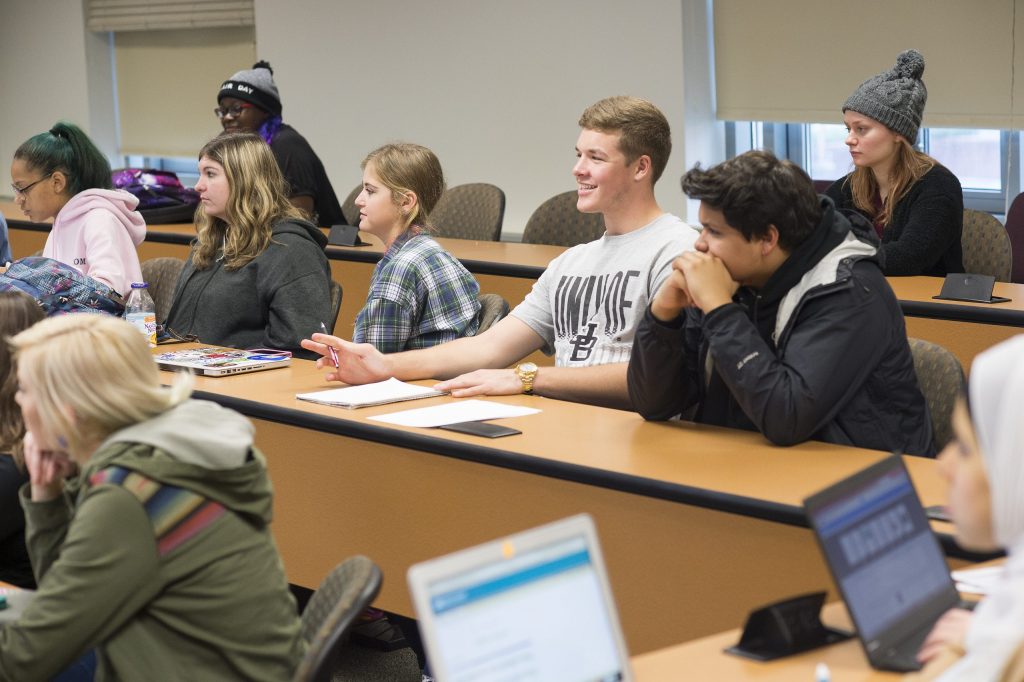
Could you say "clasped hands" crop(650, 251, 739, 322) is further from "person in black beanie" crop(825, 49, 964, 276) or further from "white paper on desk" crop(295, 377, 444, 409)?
"person in black beanie" crop(825, 49, 964, 276)

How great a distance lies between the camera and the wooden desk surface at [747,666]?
4.89ft

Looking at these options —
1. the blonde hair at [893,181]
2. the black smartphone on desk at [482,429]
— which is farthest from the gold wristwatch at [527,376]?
the blonde hair at [893,181]

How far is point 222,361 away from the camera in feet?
10.3

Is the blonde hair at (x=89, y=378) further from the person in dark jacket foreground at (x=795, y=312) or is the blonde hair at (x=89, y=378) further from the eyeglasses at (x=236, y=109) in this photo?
the eyeglasses at (x=236, y=109)

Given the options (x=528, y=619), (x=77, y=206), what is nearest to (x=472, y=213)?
(x=77, y=206)

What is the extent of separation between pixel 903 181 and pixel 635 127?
56.3 inches

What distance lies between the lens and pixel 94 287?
331cm

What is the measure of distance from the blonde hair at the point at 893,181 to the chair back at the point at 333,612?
9.23 ft

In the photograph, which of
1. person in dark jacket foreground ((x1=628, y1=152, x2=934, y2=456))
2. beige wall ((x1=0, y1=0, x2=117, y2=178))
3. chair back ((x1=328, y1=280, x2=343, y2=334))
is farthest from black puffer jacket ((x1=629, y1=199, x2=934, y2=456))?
beige wall ((x1=0, y1=0, x2=117, y2=178))

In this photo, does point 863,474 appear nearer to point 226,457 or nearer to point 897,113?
point 226,457

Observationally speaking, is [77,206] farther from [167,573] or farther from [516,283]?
[167,573]

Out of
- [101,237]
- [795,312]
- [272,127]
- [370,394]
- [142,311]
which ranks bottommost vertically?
[370,394]

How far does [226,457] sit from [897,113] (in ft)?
9.57

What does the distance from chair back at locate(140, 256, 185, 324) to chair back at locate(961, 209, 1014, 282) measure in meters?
2.53
